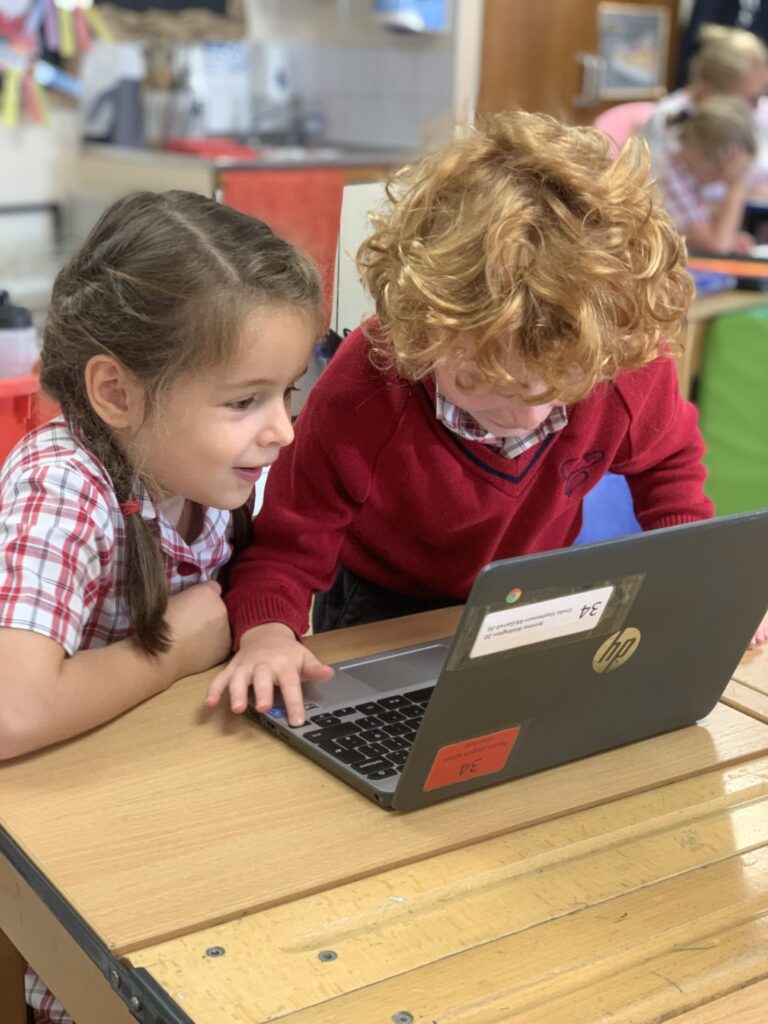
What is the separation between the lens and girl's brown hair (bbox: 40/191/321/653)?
1.07 m

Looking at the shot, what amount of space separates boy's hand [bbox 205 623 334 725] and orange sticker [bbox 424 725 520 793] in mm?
150

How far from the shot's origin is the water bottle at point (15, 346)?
5.77 ft

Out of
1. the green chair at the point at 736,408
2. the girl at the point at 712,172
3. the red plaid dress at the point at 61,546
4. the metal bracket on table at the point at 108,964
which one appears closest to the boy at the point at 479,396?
the red plaid dress at the point at 61,546

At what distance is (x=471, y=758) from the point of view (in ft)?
2.96

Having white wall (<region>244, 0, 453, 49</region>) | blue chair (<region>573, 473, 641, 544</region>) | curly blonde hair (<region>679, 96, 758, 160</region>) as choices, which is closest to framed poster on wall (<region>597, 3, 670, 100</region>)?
white wall (<region>244, 0, 453, 49</region>)

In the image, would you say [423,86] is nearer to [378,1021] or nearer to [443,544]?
[443,544]

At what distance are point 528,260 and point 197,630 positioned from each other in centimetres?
42

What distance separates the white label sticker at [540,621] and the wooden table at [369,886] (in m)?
0.14

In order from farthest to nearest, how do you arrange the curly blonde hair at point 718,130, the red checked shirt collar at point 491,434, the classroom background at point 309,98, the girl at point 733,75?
the girl at point 733,75 → the curly blonde hair at point 718,130 → the classroom background at point 309,98 → the red checked shirt collar at point 491,434

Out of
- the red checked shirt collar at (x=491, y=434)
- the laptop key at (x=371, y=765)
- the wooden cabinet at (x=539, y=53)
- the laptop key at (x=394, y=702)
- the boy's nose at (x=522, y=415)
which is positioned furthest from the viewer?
the wooden cabinet at (x=539, y=53)

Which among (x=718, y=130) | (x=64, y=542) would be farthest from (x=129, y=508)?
(x=718, y=130)

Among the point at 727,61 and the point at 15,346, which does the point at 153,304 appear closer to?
the point at 15,346

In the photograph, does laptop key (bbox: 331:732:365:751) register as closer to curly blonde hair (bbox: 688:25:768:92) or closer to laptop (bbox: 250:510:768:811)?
laptop (bbox: 250:510:768:811)

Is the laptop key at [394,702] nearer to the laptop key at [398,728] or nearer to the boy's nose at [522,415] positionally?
the laptop key at [398,728]
